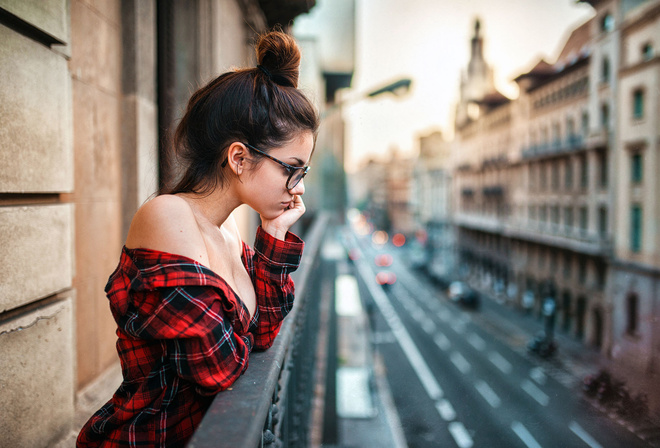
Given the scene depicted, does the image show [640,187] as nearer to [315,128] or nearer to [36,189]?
[315,128]

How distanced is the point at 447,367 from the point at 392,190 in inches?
3135

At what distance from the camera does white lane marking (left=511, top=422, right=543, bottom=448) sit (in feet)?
46.1

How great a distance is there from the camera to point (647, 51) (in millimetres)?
4352

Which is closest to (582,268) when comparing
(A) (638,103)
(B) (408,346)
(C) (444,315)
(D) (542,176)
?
(A) (638,103)

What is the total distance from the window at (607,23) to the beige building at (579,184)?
0.03m

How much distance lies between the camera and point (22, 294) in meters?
1.43

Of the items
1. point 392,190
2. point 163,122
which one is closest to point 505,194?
point 163,122

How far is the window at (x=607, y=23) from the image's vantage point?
541 cm

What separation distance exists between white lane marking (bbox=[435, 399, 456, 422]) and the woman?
16.3 m

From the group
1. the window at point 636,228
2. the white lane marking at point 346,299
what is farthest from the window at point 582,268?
the white lane marking at point 346,299

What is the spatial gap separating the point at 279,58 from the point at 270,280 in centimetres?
76

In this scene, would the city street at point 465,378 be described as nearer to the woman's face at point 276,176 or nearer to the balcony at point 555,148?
the woman's face at point 276,176

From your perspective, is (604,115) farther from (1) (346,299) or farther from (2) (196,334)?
(2) (196,334)

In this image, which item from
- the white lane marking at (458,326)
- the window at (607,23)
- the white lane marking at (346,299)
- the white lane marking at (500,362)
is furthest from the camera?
the white lane marking at (458,326)
